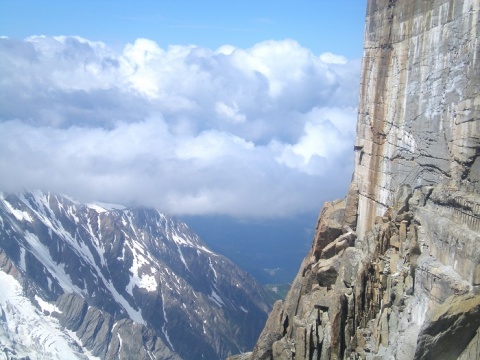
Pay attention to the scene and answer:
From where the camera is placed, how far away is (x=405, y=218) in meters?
32.5

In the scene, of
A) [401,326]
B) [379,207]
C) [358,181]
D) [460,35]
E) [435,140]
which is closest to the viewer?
[401,326]

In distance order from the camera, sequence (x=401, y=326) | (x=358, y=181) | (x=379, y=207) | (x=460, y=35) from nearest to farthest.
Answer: (x=401, y=326) < (x=460, y=35) < (x=379, y=207) < (x=358, y=181)

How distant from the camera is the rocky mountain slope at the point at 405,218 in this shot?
25.8 metres

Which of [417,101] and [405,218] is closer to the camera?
[405,218]

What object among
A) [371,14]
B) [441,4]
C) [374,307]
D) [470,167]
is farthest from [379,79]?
[374,307]

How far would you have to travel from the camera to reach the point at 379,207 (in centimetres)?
3819

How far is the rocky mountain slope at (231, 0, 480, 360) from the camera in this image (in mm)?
25797

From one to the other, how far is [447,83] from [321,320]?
14.1m

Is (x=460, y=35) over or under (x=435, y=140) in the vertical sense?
over

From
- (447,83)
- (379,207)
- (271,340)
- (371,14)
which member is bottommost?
(271,340)

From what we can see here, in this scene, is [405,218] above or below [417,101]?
below

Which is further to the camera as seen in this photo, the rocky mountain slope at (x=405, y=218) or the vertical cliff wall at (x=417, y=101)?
the vertical cliff wall at (x=417, y=101)

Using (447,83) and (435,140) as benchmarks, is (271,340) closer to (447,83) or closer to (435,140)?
(435,140)

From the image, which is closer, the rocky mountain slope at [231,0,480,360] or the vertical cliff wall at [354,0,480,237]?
the rocky mountain slope at [231,0,480,360]
